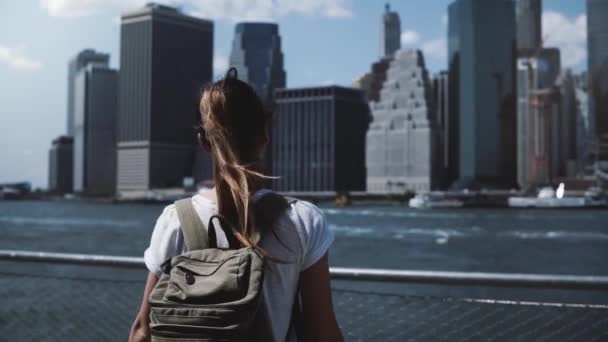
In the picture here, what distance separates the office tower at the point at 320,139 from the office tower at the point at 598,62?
200 ft

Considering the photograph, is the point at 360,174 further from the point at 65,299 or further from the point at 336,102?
the point at 65,299

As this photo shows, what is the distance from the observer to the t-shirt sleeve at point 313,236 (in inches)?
88.7

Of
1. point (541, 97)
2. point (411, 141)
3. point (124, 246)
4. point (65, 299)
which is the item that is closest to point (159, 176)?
point (411, 141)

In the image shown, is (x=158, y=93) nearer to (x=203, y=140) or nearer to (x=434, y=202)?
(x=434, y=202)

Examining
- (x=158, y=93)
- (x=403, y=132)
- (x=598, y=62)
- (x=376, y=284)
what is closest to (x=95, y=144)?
(x=158, y=93)

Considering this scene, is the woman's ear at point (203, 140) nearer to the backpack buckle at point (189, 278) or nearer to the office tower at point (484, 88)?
the backpack buckle at point (189, 278)

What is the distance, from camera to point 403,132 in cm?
16388

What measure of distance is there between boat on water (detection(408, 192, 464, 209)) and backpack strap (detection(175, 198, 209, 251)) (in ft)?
419

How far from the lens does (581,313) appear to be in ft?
13.4

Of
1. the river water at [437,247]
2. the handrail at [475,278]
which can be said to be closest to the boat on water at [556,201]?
the river water at [437,247]

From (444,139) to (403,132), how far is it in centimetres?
1978

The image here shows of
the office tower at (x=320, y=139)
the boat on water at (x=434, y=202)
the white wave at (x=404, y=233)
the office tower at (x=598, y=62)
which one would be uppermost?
the office tower at (x=598, y=62)

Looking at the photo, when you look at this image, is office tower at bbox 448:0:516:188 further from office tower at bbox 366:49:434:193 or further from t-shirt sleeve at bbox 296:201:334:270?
t-shirt sleeve at bbox 296:201:334:270

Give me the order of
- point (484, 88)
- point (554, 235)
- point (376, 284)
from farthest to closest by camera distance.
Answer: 1. point (484, 88)
2. point (554, 235)
3. point (376, 284)
